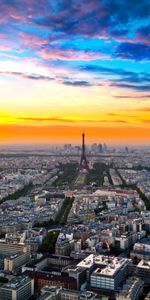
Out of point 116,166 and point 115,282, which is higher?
point 116,166

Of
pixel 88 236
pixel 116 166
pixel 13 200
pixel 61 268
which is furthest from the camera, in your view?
pixel 116 166

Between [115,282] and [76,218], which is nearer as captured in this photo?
[115,282]

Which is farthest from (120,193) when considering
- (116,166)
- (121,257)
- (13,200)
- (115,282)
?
(116,166)

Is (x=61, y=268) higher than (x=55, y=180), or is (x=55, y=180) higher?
(x=55, y=180)

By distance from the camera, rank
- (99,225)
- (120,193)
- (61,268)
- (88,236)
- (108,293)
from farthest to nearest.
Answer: (120,193)
(99,225)
(88,236)
(61,268)
(108,293)

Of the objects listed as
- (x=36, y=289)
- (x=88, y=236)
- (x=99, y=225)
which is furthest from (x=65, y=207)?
(x=36, y=289)

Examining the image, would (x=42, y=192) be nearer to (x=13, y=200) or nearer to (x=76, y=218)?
(x=13, y=200)

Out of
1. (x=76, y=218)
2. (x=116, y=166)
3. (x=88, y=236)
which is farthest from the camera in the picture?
(x=116, y=166)

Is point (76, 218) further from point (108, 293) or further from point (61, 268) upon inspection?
point (108, 293)

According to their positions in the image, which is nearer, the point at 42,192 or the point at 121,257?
the point at 121,257
